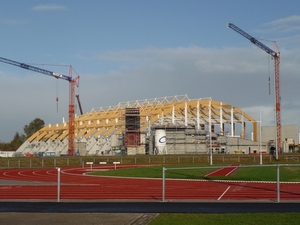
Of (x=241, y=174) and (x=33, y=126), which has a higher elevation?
(x=33, y=126)

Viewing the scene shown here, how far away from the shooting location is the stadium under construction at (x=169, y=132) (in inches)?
3989

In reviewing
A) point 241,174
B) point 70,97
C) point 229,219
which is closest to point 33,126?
point 70,97

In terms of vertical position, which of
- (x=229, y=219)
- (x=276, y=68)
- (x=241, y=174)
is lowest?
(x=241, y=174)

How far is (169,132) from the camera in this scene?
101625 mm

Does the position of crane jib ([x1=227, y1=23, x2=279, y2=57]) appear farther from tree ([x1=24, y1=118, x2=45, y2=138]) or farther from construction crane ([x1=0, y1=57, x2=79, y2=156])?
tree ([x1=24, y1=118, x2=45, y2=138])

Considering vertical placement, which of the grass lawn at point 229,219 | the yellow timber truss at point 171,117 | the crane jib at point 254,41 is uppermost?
the crane jib at point 254,41

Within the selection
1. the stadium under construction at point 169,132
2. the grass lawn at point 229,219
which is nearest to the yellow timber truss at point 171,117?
the stadium under construction at point 169,132

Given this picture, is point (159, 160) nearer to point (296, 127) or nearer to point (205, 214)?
point (296, 127)

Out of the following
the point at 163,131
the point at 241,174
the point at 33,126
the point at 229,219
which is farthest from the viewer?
the point at 33,126

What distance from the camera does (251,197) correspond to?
21.0m

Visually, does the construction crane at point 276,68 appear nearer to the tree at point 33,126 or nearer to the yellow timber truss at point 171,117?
the yellow timber truss at point 171,117

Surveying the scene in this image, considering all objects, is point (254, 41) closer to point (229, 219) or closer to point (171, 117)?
point (171, 117)

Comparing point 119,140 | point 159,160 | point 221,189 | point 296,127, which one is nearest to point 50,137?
point 119,140

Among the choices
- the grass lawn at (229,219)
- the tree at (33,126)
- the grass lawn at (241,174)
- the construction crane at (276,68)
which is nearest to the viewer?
the grass lawn at (229,219)
